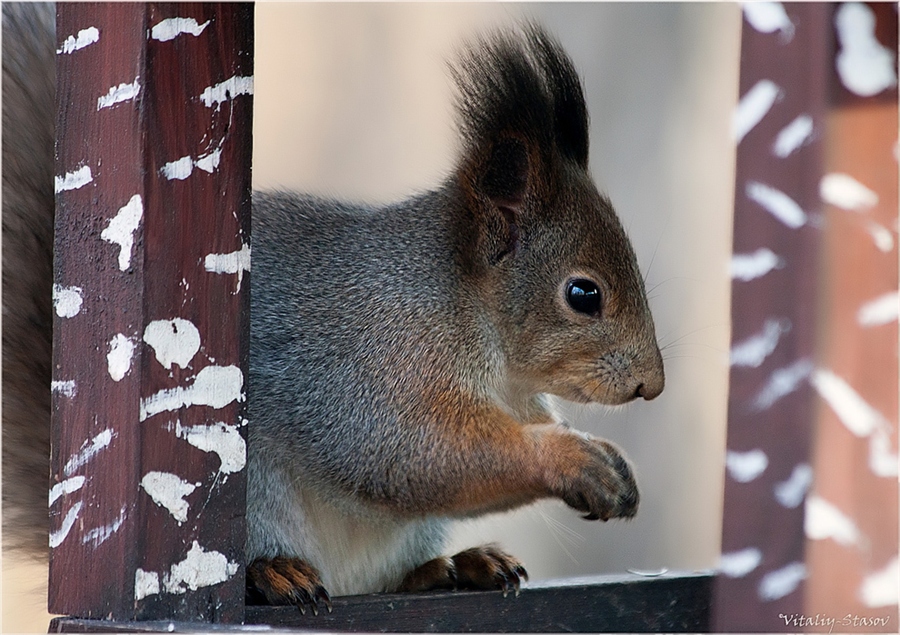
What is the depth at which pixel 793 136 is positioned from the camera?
0.77m

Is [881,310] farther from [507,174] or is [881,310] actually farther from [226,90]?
[507,174]

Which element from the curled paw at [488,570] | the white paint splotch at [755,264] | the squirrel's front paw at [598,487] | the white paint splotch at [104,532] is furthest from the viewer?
the curled paw at [488,570]

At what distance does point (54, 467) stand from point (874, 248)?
717 mm

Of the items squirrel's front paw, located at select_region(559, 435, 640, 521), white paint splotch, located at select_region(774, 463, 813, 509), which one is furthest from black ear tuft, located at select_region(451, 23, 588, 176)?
white paint splotch, located at select_region(774, 463, 813, 509)

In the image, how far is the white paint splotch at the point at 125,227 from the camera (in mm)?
1003

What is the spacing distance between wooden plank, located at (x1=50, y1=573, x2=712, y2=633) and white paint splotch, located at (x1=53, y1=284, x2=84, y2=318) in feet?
1.24

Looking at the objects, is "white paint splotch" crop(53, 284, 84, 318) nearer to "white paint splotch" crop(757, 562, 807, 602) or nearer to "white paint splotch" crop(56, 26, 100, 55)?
"white paint splotch" crop(56, 26, 100, 55)

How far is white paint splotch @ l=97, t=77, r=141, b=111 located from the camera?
1.00 metres

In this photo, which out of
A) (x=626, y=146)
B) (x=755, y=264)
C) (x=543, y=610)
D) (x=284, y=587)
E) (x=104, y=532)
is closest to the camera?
(x=755, y=264)

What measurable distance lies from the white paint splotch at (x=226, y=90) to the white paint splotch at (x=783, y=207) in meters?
0.52

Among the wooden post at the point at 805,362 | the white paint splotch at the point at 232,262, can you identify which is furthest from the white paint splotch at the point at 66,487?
the wooden post at the point at 805,362

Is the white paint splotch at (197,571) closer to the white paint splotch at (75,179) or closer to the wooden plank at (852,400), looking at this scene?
the white paint splotch at (75,179)

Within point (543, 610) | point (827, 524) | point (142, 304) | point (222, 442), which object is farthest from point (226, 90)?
point (543, 610)

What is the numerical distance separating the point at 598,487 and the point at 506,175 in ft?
1.45
